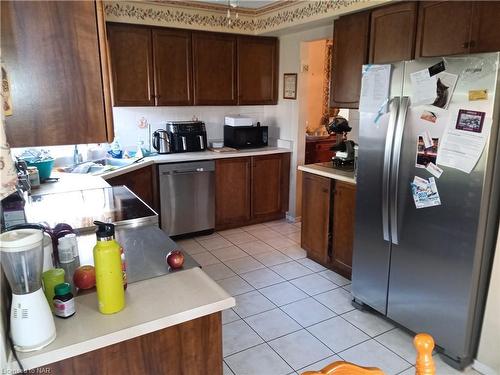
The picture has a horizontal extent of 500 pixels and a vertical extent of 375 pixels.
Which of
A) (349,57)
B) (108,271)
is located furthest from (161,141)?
(108,271)

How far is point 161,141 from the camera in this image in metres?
4.11

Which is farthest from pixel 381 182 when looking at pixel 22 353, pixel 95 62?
pixel 22 353

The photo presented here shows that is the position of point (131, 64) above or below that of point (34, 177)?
above

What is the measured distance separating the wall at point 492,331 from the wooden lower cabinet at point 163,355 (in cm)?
158

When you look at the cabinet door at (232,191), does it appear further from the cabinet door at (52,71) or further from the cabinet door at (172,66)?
the cabinet door at (52,71)

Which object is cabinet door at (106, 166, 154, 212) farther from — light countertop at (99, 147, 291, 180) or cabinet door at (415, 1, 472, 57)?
cabinet door at (415, 1, 472, 57)

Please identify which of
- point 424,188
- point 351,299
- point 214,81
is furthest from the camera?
point 214,81

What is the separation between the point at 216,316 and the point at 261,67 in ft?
12.2

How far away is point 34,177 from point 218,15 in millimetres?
2538

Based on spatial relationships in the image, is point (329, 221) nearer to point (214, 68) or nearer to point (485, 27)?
point (485, 27)

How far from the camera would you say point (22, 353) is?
1.05 meters

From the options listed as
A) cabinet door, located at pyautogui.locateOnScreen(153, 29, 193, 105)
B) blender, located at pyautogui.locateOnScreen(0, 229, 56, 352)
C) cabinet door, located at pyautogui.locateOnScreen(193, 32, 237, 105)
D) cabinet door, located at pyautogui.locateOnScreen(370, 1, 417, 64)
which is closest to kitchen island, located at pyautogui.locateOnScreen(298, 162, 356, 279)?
cabinet door, located at pyautogui.locateOnScreen(370, 1, 417, 64)

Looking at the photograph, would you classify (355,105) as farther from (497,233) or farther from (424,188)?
(497,233)

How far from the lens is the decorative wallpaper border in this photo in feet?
11.4
